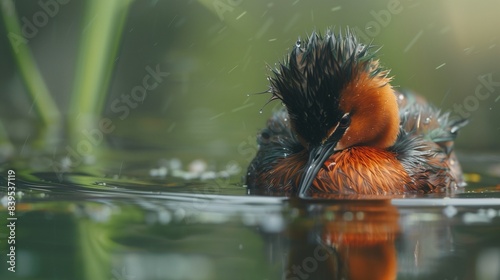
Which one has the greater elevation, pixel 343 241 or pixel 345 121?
pixel 345 121

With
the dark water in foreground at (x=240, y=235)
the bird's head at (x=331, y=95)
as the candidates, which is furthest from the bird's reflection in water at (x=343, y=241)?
the bird's head at (x=331, y=95)

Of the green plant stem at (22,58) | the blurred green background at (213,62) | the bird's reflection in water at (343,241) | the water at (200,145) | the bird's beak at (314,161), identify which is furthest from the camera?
the blurred green background at (213,62)

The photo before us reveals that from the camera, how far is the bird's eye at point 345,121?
6.29 m

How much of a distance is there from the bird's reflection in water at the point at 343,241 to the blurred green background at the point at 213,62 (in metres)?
3.73

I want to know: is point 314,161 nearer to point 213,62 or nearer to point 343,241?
point 343,241

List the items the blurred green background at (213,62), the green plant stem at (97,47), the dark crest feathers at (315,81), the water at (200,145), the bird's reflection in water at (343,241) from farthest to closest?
the blurred green background at (213,62)
the green plant stem at (97,47)
the dark crest feathers at (315,81)
the water at (200,145)
the bird's reflection in water at (343,241)

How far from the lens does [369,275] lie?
414 cm

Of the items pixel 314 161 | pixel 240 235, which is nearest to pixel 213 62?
pixel 314 161

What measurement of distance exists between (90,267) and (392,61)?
5985 mm

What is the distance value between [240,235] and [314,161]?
4.47ft

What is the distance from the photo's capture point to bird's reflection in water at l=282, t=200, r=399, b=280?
423cm

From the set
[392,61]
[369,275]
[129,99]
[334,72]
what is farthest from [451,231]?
[129,99]

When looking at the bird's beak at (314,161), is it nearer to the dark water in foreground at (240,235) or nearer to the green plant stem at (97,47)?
the dark water in foreground at (240,235)

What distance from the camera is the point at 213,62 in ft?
35.8
